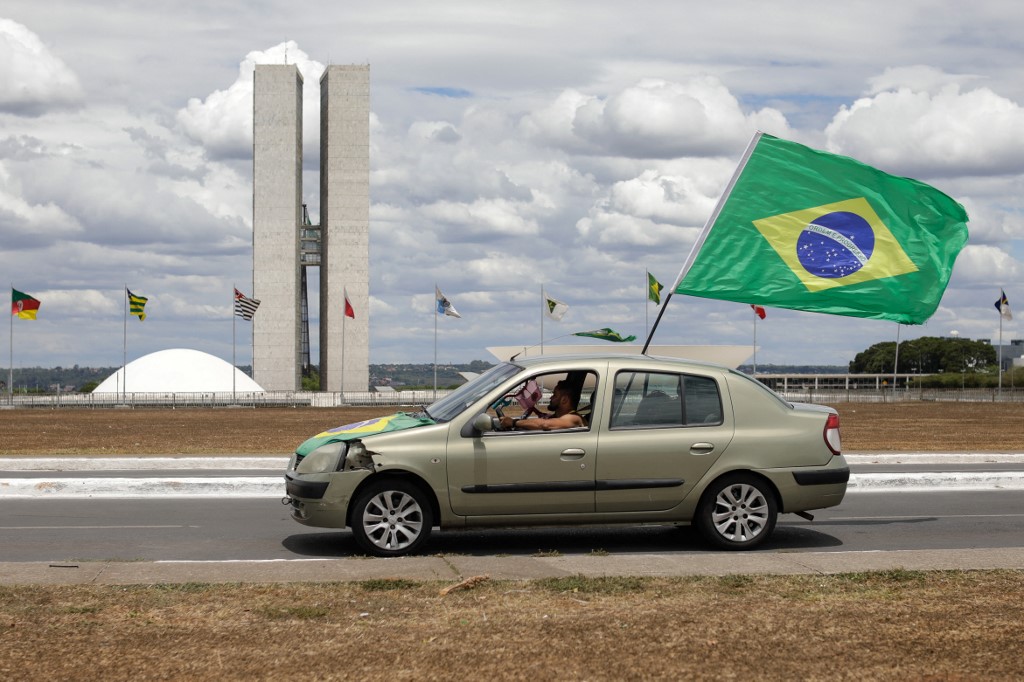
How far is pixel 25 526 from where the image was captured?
40.1ft

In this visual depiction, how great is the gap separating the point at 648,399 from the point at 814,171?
3.72 m

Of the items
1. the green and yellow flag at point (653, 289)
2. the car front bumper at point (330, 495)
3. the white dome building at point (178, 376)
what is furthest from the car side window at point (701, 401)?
the white dome building at point (178, 376)

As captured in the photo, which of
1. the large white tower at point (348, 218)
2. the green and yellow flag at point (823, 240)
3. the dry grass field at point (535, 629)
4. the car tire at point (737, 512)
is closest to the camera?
the dry grass field at point (535, 629)

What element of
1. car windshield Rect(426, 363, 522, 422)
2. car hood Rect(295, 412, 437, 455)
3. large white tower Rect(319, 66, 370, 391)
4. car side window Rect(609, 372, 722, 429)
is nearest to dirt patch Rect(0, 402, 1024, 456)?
car windshield Rect(426, 363, 522, 422)

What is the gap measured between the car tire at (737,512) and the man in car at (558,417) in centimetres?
130

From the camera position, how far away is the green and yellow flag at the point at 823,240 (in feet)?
40.3

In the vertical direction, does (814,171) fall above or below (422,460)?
above

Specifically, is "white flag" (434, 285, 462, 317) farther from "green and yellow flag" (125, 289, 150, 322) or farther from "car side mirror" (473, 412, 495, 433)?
"car side mirror" (473, 412, 495, 433)

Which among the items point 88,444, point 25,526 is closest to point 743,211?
point 25,526

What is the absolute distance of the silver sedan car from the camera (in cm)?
983

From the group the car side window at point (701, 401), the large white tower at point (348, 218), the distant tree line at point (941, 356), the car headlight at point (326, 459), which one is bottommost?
the car headlight at point (326, 459)

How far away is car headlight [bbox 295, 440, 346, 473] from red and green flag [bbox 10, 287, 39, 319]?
61.4m

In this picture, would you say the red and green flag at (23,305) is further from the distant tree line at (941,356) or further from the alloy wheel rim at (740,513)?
the distant tree line at (941,356)

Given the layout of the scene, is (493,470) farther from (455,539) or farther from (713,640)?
(713,640)
